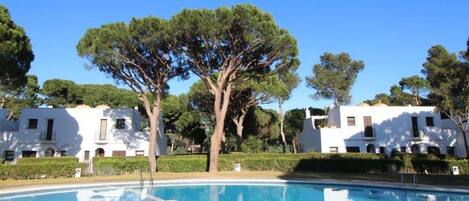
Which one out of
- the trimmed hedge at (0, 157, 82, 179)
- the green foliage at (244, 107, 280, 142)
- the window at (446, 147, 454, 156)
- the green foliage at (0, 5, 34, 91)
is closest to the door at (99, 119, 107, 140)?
the green foliage at (0, 5, 34, 91)

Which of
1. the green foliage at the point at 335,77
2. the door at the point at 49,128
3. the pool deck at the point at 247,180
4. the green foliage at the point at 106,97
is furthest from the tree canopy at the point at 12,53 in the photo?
the green foliage at the point at 335,77

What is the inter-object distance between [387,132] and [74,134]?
2510 cm

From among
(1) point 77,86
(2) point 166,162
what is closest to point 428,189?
(2) point 166,162

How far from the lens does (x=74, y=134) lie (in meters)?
31.7

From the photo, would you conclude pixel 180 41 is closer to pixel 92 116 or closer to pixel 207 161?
pixel 207 161

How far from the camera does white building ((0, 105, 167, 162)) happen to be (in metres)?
31.1

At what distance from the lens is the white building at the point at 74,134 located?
31.1 metres

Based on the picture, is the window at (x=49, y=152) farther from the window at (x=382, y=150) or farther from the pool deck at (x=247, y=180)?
the window at (x=382, y=150)

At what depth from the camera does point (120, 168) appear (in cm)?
2328

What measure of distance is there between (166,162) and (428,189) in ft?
46.9

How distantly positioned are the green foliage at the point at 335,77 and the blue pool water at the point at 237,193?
31565 mm

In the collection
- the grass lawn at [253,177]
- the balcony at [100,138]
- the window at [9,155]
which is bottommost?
the grass lawn at [253,177]

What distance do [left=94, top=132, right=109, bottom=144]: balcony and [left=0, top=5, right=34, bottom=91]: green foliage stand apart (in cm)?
848

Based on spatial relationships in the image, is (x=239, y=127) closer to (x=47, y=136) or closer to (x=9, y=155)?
(x=47, y=136)
